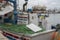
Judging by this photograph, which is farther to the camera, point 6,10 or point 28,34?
point 6,10

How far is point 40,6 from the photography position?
11.1 ft

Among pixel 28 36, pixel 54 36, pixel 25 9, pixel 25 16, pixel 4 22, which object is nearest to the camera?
pixel 28 36

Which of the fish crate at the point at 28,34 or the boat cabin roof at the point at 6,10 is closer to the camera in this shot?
the fish crate at the point at 28,34

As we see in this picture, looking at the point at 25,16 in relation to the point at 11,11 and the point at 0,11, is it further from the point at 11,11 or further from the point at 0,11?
the point at 0,11

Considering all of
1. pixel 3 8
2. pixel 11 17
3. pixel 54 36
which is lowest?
pixel 54 36

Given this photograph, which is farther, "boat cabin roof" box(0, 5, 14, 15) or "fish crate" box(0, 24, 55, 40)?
"boat cabin roof" box(0, 5, 14, 15)

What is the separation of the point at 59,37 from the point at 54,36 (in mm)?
118

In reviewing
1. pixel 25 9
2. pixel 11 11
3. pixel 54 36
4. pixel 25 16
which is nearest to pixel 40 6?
pixel 25 9

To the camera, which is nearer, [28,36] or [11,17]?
[28,36]

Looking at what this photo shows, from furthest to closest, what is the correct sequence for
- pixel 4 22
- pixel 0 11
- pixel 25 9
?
pixel 25 9
pixel 4 22
pixel 0 11

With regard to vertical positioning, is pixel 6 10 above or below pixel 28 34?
above

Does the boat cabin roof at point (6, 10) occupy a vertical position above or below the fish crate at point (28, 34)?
above

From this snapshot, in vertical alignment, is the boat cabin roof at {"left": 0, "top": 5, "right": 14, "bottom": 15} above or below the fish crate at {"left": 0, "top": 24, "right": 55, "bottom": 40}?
above

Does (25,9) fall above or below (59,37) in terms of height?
above
